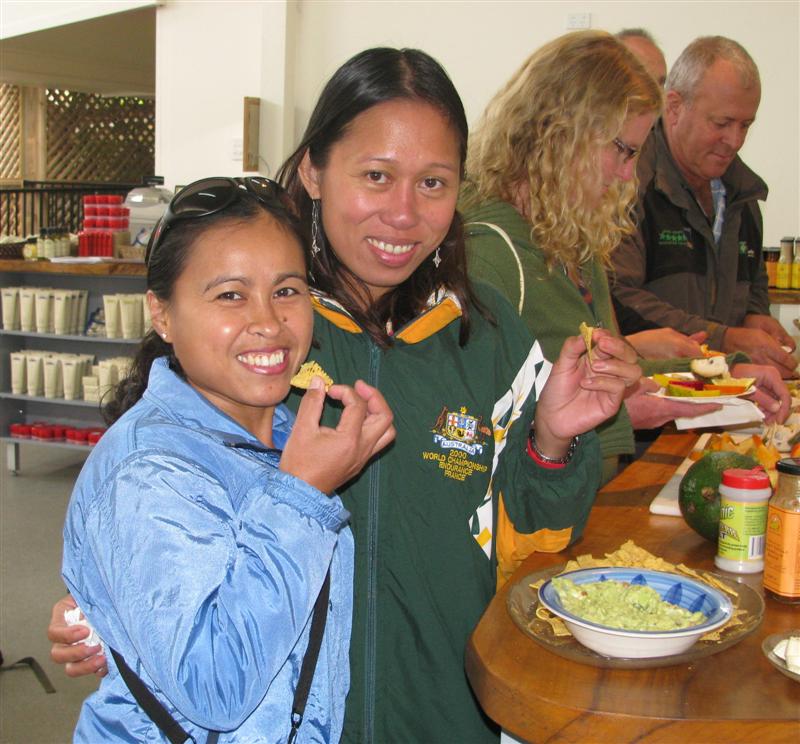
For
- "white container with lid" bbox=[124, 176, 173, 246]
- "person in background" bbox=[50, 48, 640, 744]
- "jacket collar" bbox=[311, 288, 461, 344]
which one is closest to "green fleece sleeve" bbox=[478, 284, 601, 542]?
"person in background" bbox=[50, 48, 640, 744]

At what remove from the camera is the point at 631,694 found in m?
1.09

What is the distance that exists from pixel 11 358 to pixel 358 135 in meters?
5.32

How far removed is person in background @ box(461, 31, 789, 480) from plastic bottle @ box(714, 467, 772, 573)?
45 cm

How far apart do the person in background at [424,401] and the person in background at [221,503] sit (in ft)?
0.43

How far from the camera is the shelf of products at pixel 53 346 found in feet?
20.0

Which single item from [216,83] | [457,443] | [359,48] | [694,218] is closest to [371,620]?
[457,443]

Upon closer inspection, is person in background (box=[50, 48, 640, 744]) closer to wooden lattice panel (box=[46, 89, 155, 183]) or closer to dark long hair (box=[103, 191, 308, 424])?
dark long hair (box=[103, 191, 308, 424])

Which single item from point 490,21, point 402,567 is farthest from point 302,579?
point 490,21

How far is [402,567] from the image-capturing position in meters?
1.45

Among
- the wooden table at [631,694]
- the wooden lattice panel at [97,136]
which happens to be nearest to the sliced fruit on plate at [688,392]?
the wooden table at [631,694]

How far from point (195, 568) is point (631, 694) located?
517 mm

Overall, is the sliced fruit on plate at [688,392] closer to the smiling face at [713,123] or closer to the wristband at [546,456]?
the wristband at [546,456]

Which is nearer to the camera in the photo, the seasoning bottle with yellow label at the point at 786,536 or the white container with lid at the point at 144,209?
the seasoning bottle with yellow label at the point at 786,536

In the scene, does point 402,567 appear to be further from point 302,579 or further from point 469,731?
point 302,579
